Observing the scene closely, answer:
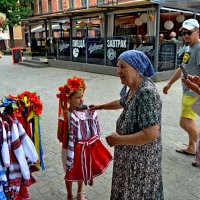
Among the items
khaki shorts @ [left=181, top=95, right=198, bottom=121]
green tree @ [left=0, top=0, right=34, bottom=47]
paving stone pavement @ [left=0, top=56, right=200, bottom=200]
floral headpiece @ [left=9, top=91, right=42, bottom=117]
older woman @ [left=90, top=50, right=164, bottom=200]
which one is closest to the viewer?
older woman @ [left=90, top=50, right=164, bottom=200]

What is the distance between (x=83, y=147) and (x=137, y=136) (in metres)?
0.91

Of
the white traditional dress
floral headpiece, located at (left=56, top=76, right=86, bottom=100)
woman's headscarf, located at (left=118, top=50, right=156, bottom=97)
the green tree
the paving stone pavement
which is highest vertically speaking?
the green tree

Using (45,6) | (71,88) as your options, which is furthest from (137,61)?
(45,6)

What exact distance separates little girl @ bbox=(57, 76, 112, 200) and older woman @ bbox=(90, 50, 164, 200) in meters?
0.51

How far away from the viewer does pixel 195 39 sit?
11.6 feet

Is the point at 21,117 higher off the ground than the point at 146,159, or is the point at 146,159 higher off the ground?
the point at 21,117

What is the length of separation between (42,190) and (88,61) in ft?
35.4

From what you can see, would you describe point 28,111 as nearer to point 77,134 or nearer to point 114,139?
point 77,134

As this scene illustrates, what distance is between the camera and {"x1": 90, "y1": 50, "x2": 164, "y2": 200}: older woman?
5.83 feet

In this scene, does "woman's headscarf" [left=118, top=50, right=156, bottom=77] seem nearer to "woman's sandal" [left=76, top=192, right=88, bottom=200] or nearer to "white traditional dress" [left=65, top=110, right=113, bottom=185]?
"white traditional dress" [left=65, top=110, right=113, bottom=185]

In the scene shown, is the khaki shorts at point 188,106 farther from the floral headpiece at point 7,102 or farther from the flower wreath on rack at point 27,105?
the floral headpiece at point 7,102

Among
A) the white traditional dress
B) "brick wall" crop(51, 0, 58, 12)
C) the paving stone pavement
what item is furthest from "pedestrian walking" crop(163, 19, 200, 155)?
"brick wall" crop(51, 0, 58, 12)

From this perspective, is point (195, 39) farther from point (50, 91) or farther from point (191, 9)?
point (191, 9)

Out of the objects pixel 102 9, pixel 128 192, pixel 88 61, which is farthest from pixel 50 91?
pixel 128 192
